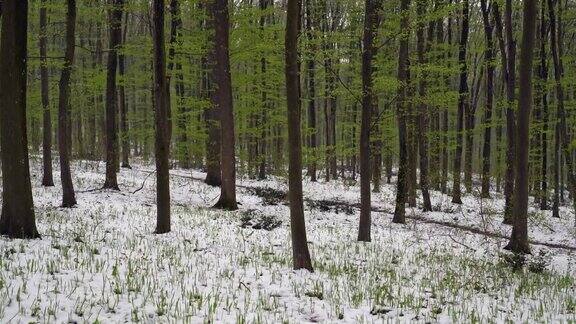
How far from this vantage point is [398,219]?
15.8 m

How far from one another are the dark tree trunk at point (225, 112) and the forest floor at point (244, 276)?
1547 mm

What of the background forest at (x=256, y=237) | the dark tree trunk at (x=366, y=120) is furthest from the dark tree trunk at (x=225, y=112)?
the dark tree trunk at (x=366, y=120)

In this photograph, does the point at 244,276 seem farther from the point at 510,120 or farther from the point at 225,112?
the point at 510,120

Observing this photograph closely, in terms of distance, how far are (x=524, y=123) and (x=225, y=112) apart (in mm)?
9116

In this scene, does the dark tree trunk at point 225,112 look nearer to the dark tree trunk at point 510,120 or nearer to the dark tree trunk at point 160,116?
Result: the dark tree trunk at point 160,116

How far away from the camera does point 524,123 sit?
11.4m

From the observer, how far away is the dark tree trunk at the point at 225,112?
15.2 metres

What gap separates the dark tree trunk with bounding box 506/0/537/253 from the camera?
1108 centimetres

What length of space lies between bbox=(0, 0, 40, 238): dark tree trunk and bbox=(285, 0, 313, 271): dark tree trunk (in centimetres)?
482

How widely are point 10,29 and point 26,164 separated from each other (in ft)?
7.86

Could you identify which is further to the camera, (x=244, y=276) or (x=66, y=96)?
(x=66, y=96)

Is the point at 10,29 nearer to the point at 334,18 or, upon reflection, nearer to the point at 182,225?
the point at 182,225

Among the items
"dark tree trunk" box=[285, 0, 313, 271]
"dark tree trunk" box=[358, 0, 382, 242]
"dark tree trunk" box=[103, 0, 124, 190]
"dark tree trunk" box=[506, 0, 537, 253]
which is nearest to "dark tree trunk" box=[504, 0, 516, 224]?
"dark tree trunk" box=[506, 0, 537, 253]

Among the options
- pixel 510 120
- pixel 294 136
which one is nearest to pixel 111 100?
pixel 294 136
